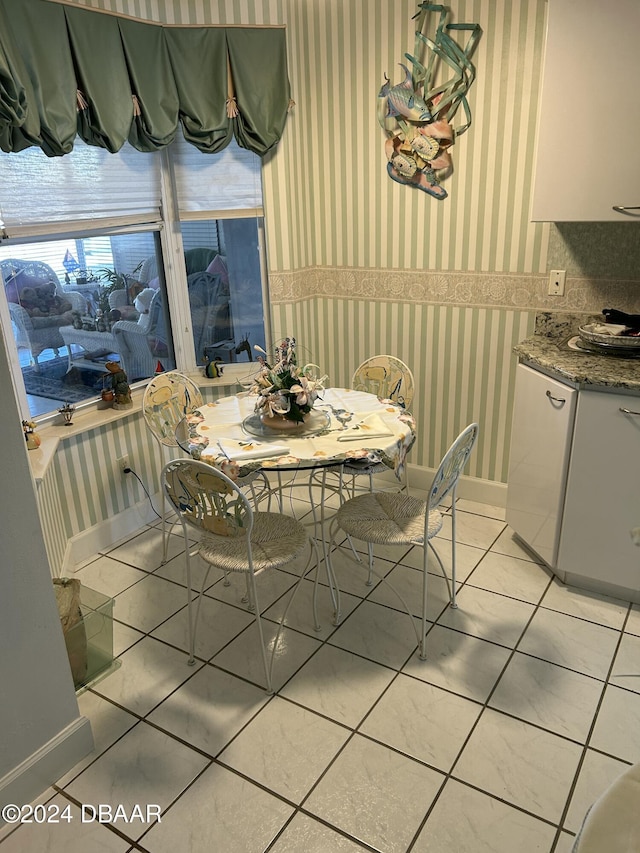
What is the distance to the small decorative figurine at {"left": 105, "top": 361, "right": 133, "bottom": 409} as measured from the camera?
326 cm

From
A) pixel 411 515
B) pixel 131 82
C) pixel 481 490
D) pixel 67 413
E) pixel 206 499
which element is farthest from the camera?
pixel 481 490

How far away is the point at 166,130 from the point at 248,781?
110 inches

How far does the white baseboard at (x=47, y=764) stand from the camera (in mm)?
1860

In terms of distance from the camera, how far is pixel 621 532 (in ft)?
8.50

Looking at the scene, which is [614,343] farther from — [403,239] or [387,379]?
[403,239]

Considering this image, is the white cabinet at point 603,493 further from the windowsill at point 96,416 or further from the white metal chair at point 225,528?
the windowsill at point 96,416

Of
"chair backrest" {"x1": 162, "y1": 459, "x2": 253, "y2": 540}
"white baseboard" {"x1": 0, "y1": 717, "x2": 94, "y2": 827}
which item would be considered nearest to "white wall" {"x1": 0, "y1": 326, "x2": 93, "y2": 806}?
"white baseboard" {"x1": 0, "y1": 717, "x2": 94, "y2": 827}

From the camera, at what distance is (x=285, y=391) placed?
248 centimetres

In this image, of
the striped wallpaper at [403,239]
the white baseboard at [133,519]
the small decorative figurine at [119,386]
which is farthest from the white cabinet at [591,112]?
the small decorative figurine at [119,386]

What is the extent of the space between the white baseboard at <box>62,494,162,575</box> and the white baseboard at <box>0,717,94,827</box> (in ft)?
3.22

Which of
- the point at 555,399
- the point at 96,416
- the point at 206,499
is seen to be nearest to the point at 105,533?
the point at 96,416

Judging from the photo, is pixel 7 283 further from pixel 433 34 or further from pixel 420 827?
pixel 420 827

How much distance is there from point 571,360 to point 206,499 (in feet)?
5.31

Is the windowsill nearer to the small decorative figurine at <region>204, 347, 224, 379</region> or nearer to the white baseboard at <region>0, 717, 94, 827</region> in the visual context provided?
the small decorative figurine at <region>204, 347, 224, 379</region>
